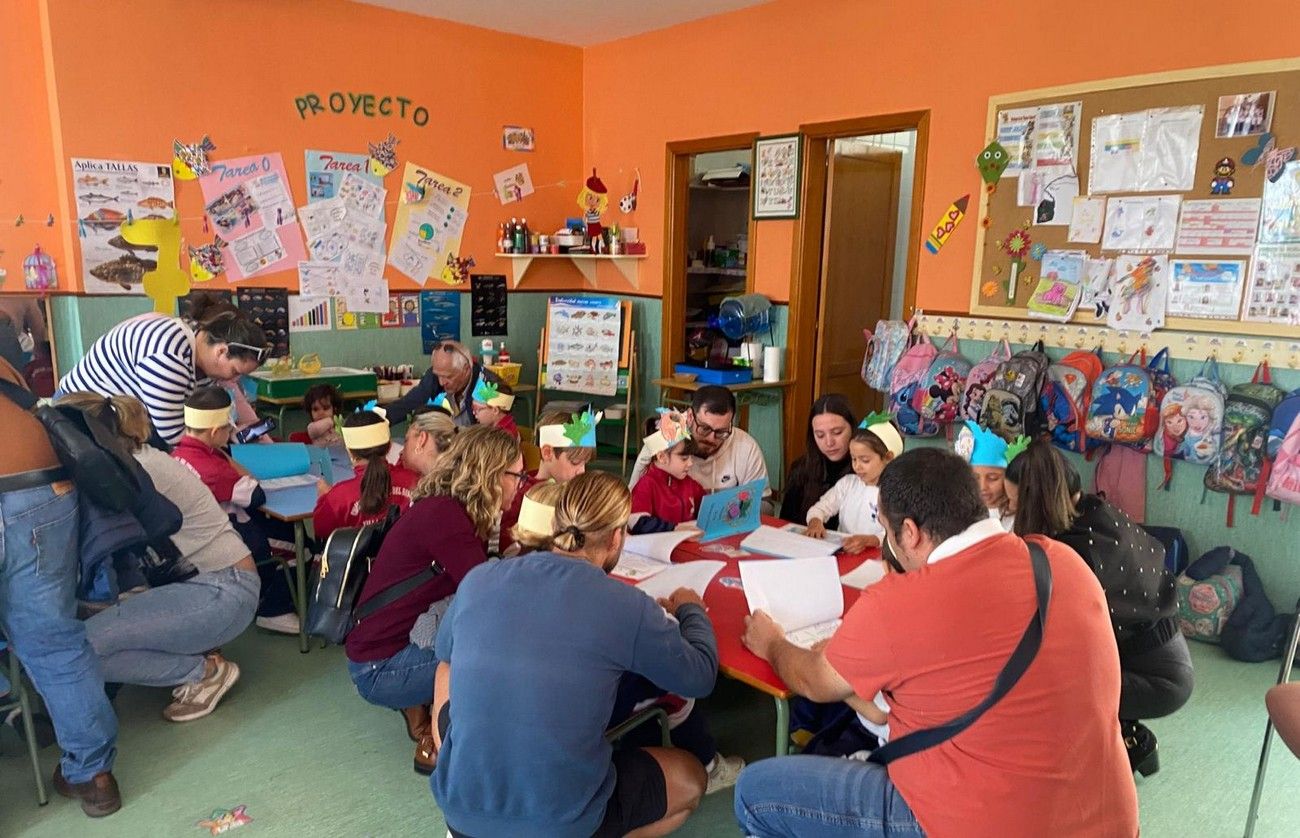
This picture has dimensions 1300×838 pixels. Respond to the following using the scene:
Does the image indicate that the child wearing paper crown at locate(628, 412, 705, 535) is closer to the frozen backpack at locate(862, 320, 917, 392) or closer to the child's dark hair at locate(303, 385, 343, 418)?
the frozen backpack at locate(862, 320, 917, 392)

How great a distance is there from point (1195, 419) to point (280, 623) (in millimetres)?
4024

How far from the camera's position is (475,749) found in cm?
178

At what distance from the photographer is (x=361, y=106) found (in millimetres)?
5652

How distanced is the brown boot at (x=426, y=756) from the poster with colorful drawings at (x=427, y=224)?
12.9 ft

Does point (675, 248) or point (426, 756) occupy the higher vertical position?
point (675, 248)

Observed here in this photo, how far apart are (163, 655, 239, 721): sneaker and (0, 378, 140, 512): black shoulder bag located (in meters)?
0.84

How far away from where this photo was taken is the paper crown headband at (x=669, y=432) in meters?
3.26

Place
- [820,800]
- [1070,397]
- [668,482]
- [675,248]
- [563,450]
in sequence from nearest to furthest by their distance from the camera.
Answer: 1. [820,800]
2. [563,450]
3. [668,482]
4. [1070,397]
5. [675,248]

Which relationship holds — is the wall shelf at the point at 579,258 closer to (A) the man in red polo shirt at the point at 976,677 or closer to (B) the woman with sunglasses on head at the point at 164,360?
(B) the woman with sunglasses on head at the point at 164,360

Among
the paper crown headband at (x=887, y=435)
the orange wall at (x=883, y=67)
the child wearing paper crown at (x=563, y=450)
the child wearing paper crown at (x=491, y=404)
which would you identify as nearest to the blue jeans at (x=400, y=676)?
the child wearing paper crown at (x=563, y=450)

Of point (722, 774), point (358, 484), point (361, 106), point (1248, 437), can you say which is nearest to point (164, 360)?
point (358, 484)

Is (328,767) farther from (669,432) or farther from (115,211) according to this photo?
(115,211)

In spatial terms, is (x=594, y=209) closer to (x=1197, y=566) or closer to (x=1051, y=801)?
(x=1197, y=566)

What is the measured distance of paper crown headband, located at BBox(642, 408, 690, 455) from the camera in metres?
3.26
